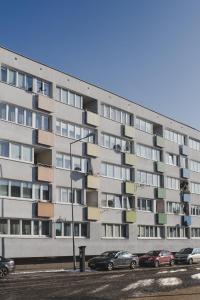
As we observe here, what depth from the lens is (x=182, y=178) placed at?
67312 mm

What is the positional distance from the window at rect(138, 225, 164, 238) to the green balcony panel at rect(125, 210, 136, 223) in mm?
2117

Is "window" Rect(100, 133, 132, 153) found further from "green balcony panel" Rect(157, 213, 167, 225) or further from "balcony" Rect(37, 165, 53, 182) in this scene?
"balcony" Rect(37, 165, 53, 182)

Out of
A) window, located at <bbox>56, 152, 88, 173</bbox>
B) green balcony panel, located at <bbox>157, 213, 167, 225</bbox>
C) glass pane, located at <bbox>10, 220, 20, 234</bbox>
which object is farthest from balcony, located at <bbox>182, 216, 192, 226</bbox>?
glass pane, located at <bbox>10, 220, 20, 234</bbox>

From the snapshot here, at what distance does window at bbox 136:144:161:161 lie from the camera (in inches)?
2333

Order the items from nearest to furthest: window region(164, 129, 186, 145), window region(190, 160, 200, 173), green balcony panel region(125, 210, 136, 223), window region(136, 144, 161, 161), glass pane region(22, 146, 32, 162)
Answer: glass pane region(22, 146, 32, 162)
green balcony panel region(125, 210, 136, 223)
window region(136, 144, 161, 161)
window region(164, 129, 186, 145)
window region(190, 160, 200, 173)

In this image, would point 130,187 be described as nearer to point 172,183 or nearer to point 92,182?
point 92,182

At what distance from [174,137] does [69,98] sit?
70.6 ft

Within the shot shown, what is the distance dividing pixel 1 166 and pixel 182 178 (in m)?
31.6

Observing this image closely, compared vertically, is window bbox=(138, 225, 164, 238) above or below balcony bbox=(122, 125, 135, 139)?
below

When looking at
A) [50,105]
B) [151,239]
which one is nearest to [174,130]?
[151,239]

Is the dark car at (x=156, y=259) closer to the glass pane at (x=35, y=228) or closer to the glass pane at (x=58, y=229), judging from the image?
the glass pane at (x=58, y=229)

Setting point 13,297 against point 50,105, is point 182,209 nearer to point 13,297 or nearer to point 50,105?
point 50,105

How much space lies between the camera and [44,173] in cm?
4500

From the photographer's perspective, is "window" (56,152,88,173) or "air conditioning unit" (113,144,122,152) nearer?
"window" (56,152,88,173)
